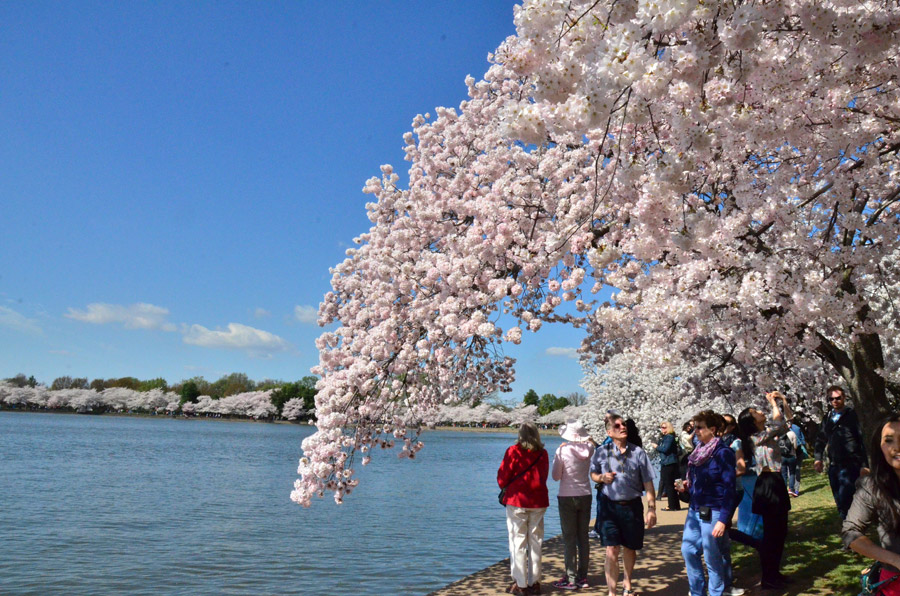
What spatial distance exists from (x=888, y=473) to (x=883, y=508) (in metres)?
0.17

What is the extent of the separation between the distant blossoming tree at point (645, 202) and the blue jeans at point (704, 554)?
5.08 feet

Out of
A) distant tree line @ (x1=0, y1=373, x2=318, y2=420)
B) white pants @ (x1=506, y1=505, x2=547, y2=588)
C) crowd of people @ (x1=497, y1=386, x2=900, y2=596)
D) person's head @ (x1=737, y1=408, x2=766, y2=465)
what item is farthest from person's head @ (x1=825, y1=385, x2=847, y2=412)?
distant tree line @ (x1=0, y1=373, x2=318, y2=420)

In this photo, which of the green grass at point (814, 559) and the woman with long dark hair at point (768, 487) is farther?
the woman with long dark hair at point (768, 487)

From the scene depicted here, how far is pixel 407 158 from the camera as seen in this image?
11.0 metres

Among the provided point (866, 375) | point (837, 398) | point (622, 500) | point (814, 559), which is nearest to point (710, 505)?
point (622, 500)

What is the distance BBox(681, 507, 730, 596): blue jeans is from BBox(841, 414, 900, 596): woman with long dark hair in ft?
8.56

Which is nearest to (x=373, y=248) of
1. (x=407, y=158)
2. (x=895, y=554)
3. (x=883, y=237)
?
(x=407, y=158)

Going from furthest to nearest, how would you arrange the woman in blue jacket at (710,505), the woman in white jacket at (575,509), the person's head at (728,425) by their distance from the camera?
the woman in white jacket at (575,509), the person's head at (728,425), the woman in blue jacket at (710,505)

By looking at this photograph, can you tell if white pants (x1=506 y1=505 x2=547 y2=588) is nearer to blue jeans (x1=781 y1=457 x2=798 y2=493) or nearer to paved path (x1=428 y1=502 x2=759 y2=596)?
paved path (x1=428 y1=502 x2=759 y2=596)

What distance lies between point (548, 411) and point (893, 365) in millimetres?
112466

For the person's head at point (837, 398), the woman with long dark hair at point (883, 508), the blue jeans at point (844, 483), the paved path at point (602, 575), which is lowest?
the paved path at point (602, 575)

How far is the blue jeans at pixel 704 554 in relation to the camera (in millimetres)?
5746

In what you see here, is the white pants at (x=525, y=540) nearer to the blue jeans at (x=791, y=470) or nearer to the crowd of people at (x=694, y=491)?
the crowd of people at (x=694, y=491)

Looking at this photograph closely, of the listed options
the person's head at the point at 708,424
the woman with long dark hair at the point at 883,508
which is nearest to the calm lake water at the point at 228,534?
the person's head at the point at 708,424
